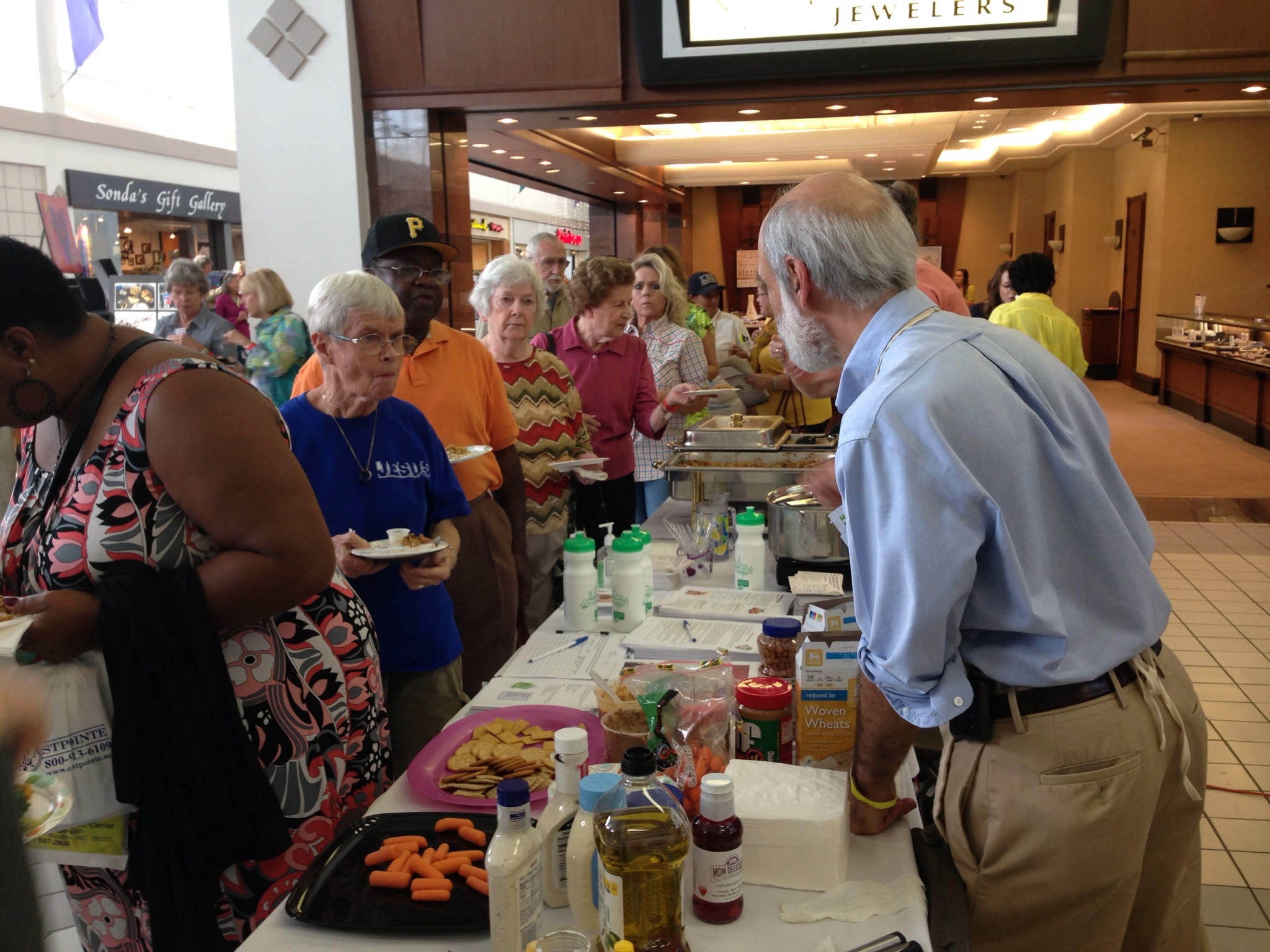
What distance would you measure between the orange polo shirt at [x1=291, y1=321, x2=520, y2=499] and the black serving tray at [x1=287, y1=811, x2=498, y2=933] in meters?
1.42

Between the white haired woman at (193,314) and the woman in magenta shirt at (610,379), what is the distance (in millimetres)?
3383

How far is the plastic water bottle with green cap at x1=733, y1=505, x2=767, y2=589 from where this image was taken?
265 centimetres

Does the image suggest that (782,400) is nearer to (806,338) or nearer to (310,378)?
(310,378)

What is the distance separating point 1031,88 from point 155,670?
169 inches

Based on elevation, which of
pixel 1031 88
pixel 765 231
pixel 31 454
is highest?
pixel 1031 88

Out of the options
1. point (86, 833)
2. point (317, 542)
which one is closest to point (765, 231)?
point (317, 542)

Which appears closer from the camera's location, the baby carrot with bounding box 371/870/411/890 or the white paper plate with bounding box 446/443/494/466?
the baby carrot with bounding box 371/870/411/890

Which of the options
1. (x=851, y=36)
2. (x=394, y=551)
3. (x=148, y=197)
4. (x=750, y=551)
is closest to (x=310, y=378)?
(x=394, y=551)

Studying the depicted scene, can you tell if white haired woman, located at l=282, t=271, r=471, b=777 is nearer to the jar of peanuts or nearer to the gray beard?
the jar of peanuts

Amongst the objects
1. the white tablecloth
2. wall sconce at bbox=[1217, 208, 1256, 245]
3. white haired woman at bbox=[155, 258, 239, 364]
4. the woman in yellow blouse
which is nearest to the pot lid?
the white tablecloth

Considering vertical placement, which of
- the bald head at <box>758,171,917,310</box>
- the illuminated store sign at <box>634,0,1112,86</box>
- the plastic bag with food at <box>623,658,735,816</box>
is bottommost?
the plastic bag with food at <box>623,658,735,816</box>

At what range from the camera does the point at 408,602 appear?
7.16 feet

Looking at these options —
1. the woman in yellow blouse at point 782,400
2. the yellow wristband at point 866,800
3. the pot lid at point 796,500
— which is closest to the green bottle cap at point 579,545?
the pot lid at point 796,500

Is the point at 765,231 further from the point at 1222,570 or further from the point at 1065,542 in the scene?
the point at 1222,570
